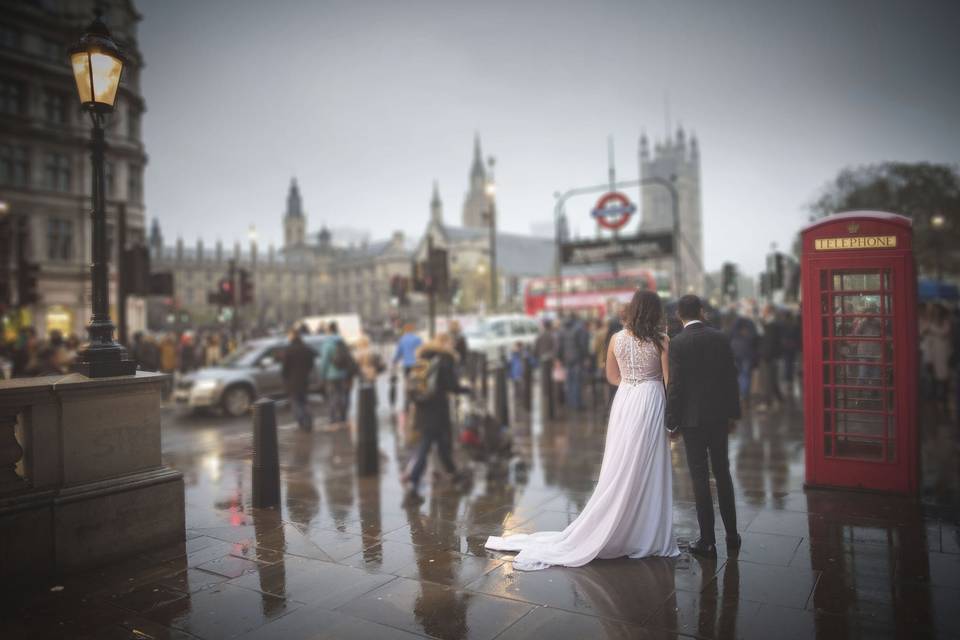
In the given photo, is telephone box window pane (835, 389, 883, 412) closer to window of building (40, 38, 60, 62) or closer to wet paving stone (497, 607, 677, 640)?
wet paving stone (497, 607, 677, 640)

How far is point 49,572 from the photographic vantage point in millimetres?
4234

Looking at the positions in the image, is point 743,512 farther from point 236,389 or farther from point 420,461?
point 236,389

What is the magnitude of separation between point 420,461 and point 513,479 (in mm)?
1173

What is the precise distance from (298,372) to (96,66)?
7.18 m

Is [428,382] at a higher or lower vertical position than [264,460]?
Answer: higher

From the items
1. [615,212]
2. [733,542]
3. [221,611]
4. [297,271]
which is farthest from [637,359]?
[297,271]

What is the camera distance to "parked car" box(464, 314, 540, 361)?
25203mm

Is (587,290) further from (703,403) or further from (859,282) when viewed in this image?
(703,403)

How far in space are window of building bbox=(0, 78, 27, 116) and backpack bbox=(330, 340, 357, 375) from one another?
120ft

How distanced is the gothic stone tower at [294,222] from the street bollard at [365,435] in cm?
14017

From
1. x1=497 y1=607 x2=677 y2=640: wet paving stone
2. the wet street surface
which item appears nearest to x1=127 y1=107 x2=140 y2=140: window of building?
the wet street surface

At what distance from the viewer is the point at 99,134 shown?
5.10m

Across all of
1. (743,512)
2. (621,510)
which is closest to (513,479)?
(743,512)

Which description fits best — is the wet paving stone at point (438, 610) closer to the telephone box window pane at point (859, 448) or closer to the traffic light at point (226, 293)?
the telephone box window pane at point (859, 448)
